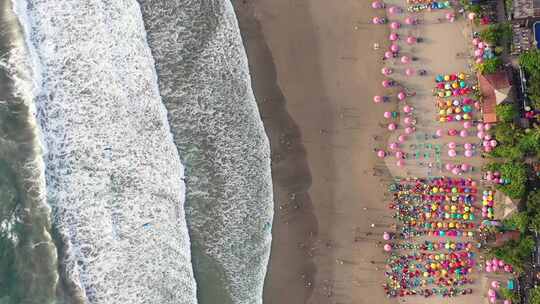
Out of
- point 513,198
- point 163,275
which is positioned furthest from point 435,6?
point 163,275

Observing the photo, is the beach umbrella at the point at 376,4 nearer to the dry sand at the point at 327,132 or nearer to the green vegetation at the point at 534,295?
the dry sand at the point at 327,132

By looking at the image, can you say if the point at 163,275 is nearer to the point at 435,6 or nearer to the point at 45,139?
the point at 45,139

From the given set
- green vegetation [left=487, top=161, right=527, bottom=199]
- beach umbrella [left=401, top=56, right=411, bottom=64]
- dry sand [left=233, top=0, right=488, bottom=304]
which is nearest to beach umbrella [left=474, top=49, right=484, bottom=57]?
dry sand [left=233, top=0, right=488, bottom=304]

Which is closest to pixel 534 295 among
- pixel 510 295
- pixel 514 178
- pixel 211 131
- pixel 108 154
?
pixel 510 295

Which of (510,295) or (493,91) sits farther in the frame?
(510,295)

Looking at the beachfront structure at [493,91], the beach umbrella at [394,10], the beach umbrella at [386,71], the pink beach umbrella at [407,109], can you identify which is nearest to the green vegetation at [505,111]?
the beachfront structure at [493,91]

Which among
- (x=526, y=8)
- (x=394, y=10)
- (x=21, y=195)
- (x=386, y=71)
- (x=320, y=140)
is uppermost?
(x=394, y=10)

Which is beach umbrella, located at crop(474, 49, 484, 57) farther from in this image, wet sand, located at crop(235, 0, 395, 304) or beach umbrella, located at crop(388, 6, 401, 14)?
wet sand, located at crop(235, 0, 395, 304)

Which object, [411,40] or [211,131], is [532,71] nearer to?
[411,40]
